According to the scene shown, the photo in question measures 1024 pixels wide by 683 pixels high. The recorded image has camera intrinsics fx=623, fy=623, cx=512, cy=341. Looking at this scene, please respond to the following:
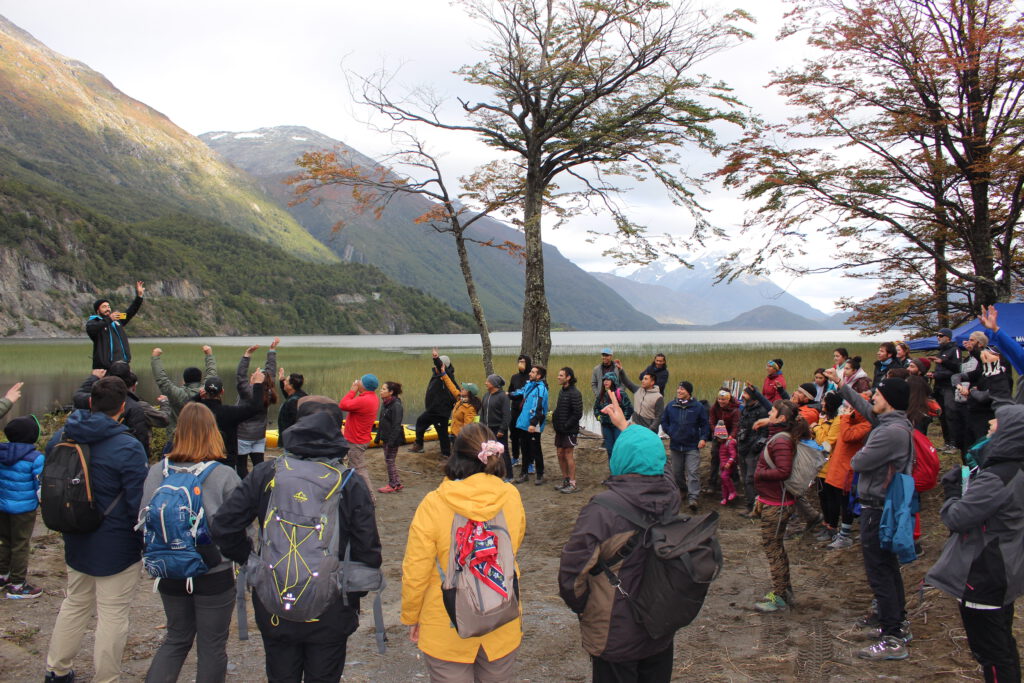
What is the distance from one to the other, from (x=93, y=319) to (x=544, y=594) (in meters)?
5.90

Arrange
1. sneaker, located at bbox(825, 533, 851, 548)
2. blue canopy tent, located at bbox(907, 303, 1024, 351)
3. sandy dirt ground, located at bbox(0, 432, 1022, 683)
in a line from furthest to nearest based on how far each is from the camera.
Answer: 1. blue canopy tent, located at bbox(907, 303, 1024, 351)
2. sneaker, located at bbox(825, 533, 851, 548)
3. sandy dirt ground, located at bbox(0, 432, 1022, 683)

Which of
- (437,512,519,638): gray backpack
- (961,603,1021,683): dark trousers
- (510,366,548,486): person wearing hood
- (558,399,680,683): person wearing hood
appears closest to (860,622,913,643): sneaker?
(961,603,1021,683): dark trousers

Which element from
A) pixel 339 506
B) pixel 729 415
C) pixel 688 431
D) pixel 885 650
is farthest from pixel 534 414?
pixel 339 506

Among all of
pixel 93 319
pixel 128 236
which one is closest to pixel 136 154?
pixel 128 236

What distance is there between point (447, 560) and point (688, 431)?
6.12 meters

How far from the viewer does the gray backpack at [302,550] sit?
271cm

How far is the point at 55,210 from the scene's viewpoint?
84.2 metres

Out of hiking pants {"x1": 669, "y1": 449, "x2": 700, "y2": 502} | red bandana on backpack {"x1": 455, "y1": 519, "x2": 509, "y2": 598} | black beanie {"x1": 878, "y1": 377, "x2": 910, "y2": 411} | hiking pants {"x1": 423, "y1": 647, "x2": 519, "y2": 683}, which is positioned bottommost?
hiking pants {"x1": 669, "y1": 449, "x2": 700, "y2": 502}

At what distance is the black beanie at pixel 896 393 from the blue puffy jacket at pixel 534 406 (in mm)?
5535

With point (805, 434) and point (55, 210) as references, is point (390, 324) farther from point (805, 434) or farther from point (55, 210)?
point (805, 434)

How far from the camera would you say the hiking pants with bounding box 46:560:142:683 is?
348 cm

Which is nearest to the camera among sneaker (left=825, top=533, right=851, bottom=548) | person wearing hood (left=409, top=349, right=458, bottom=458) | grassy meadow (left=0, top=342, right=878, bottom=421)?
sneaker (left=825, top=533, right=851, bottom=548)

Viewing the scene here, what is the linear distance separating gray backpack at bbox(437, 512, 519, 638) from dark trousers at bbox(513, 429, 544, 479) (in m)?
6.89

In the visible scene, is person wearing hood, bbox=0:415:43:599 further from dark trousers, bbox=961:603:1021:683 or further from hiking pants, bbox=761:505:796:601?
dark trousers, bbox=961:603:1021:683
